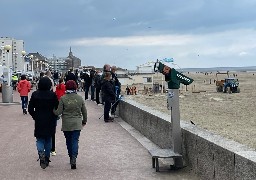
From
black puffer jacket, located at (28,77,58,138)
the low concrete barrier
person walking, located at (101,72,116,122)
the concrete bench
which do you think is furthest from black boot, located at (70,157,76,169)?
person walking, located at (101,72,116,122)

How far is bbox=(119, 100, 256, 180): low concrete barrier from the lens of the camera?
5.49 metres

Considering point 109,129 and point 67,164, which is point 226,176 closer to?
point 67,164

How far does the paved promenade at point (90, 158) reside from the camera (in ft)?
24.7

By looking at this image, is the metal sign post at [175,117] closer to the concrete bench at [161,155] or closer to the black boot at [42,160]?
the concrete bench at [161,155]

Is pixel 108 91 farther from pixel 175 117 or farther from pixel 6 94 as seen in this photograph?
pixel 6 94

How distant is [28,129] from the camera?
13.3 m

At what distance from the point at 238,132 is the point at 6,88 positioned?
12.5 metres

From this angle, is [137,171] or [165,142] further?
[165,142]

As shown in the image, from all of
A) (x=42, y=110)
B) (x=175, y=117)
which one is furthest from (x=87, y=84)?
(x=175, y=117)

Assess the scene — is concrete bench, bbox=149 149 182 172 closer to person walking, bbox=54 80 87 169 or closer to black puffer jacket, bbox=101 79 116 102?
person walking, bbox=54 80 87 169

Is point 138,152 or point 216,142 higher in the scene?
point 216,142

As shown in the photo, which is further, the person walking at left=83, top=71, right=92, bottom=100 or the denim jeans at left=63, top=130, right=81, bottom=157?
the person walking at left=83, top=71, right=92, bottom=100

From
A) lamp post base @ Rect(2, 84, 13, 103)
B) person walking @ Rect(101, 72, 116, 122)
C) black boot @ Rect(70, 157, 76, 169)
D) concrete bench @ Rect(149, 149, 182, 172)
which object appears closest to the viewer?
concrete bench @ Rect(149, 149, 182, 172)

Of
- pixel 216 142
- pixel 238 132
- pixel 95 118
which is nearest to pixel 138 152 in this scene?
pixel 216 142
